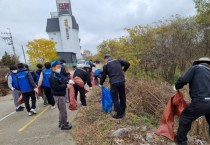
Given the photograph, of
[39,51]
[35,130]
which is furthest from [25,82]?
[39,51]

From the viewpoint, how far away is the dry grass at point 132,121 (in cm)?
490

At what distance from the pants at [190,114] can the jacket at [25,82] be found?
523 cm

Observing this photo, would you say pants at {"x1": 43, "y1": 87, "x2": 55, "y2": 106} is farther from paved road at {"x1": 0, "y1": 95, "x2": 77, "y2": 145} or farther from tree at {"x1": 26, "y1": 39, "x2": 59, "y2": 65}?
tree at {"x1": 26, "y1": 39, "x2": 59, "y2": 65}

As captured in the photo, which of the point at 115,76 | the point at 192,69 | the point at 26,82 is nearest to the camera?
the point at 192,69

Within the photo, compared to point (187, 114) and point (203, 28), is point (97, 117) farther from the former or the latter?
point (203, 28)

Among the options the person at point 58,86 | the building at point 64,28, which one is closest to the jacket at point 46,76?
the person at point 58,86

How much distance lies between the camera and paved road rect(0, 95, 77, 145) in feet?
17.7

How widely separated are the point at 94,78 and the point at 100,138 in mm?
6624

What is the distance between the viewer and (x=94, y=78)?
11.4m

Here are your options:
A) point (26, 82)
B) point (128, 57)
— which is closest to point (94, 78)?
point (128, 57)

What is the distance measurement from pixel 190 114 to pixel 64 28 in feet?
228

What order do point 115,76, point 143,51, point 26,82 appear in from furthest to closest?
point 143,51 → point 26,82 → point 115,76

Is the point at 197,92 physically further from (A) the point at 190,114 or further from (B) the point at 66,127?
(B) the point at 66,127

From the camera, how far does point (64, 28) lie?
232 ft
